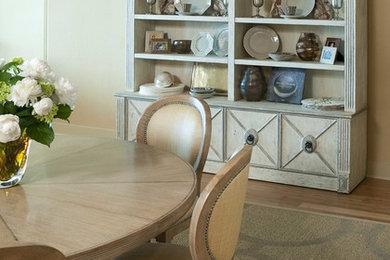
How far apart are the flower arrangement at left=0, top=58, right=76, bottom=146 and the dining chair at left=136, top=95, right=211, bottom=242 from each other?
760 mm

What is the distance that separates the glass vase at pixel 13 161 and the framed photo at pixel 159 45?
126 inches

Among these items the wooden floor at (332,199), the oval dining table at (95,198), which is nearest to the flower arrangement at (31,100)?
the oval dining table at (95,198)

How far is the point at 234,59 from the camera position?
Answer: 4.95 metres

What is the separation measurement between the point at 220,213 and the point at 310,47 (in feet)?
10.1

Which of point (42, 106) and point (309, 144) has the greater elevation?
point (42, 106)

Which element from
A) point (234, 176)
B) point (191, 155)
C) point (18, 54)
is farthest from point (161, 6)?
point (234, 176)

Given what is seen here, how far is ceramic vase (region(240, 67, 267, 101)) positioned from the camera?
493cm

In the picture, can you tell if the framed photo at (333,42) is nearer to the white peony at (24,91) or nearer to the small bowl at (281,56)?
the small bowl at (281,56)

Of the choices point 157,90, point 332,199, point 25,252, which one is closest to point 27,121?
point 25,252

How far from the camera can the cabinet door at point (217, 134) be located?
4.93 metres

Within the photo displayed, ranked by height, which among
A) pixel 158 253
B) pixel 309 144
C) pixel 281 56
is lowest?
pixel 158 253

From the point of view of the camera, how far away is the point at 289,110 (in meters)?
4.65

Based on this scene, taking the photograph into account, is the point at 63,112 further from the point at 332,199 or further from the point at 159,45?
the point at 159,45

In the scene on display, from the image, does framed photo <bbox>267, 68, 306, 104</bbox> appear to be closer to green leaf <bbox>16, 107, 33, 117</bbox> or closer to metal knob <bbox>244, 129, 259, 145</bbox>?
metal knob <bbox>244, 129, 259, 145</bbox>
